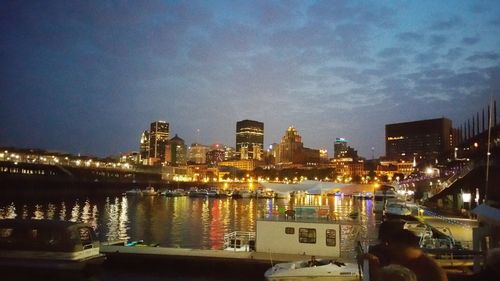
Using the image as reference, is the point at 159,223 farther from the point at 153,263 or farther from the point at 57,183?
the point at 57,183

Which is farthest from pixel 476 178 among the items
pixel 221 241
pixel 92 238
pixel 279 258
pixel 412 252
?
pixel 412 252

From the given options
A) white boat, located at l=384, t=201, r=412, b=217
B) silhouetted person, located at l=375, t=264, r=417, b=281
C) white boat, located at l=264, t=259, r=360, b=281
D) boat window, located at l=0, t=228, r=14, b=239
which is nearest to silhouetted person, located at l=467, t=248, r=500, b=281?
silhouetted person, located at l=375, t=264, r=417, b=281

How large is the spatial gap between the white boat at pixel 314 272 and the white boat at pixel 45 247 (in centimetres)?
1021

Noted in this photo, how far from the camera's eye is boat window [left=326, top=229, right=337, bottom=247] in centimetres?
2538

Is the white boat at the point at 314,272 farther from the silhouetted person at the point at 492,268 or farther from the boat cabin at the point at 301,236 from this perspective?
the silhouetted person at the point at 492,268

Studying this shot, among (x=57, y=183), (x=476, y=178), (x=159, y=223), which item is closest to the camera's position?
(x=476, y=178)

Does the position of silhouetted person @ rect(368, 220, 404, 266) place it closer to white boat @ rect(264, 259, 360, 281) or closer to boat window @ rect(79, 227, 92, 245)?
white boat @ rect(264, 259, 360, 281)

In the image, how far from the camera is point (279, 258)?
25.2 metres

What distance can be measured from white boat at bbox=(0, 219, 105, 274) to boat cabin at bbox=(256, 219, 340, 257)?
1003 centimetres

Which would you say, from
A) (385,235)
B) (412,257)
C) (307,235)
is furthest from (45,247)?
(412,257)

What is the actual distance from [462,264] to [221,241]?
27893 mm

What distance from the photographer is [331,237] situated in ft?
83.5

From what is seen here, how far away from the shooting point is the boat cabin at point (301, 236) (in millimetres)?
25453

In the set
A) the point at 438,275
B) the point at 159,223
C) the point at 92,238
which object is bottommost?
the point at 159,223
